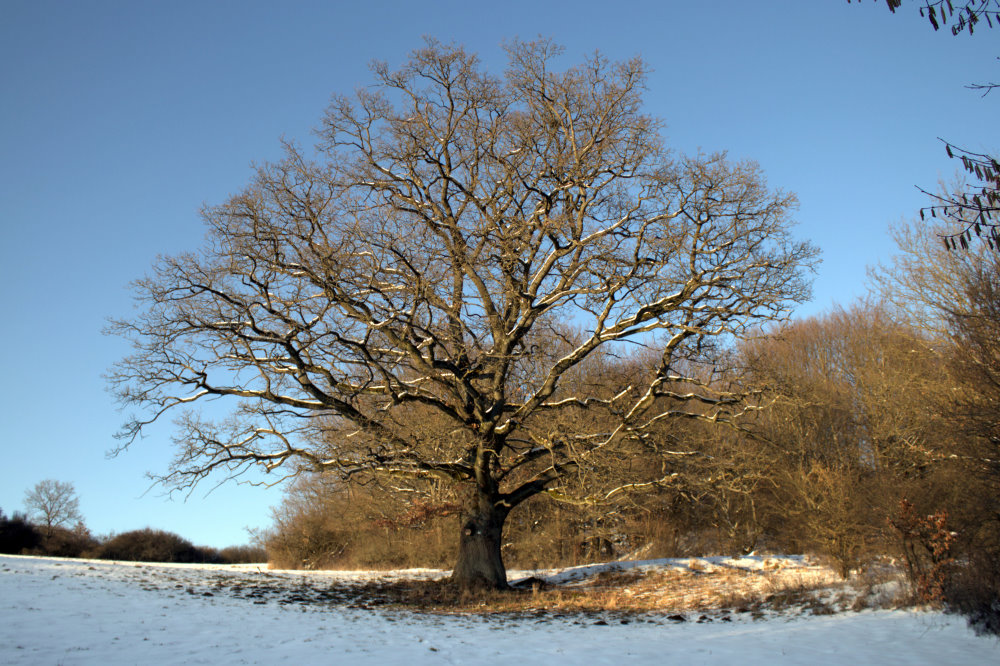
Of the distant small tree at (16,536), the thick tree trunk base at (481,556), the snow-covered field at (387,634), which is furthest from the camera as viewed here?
the distant small tree at (16,536)

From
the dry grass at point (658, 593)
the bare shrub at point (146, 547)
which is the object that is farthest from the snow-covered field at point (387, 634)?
the bare shrub at point (146, 547)

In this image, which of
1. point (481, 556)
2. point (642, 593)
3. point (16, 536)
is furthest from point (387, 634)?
point (16, 536)

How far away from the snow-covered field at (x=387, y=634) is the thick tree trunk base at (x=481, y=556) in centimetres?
379

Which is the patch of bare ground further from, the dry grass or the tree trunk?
the tree trunk

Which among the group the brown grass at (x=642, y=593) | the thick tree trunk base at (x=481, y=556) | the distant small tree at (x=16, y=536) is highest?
the distant small tree at (x=16, y=536)

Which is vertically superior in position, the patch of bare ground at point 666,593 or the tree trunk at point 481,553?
the tree trunk at point 481,553

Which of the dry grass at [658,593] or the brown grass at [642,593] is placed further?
the brown grass at [642,593]

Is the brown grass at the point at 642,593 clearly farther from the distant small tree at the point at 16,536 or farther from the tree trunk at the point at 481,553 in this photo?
the distant small tree at the point at 16,536

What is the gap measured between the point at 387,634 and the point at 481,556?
258 inches

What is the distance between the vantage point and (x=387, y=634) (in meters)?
9.09

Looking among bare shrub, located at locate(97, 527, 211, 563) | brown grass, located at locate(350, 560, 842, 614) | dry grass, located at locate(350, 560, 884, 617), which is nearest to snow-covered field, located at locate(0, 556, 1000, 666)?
Answer: dry grass, located at locate(350, 560, 884, 617)

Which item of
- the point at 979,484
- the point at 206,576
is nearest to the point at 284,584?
the point at 206,576

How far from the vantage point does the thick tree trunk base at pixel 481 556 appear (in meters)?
15.2

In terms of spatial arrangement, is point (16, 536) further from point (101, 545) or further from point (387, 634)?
point (387, 634)
